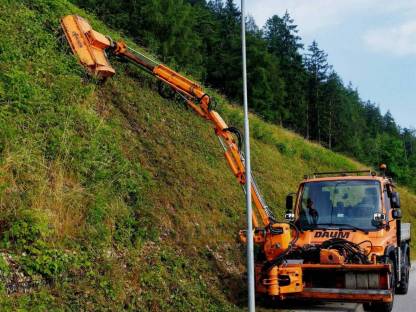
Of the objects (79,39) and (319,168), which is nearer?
(79,39)

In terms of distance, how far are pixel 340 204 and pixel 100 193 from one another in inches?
202

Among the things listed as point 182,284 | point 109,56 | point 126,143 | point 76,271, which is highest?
point 109,56

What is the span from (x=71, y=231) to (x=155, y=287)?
184 centimetres

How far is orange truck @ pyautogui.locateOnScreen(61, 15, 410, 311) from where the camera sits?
29.3 ft

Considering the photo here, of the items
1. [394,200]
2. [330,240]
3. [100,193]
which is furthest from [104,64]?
[394,200]

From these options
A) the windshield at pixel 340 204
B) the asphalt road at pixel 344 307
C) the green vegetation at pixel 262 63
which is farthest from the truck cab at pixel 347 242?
the green vegetation at pixel 262 63

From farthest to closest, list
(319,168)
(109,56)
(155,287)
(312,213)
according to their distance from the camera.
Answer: (319,168) < (109,56) < (312,213) < (155,287)

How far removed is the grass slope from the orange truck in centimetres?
137

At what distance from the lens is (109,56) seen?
14.6 metres

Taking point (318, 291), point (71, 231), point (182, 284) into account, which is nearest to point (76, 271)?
point (71, 231)

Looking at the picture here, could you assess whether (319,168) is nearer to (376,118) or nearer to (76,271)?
(76,271)

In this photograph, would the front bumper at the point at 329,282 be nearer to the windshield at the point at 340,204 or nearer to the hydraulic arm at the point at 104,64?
the windshield at the point at 340,204

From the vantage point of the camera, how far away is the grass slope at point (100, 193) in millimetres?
7414

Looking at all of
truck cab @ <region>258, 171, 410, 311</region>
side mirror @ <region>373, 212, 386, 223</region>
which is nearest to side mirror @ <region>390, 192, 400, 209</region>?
truck cab @ <region>258, 171, 410, 311</region>
